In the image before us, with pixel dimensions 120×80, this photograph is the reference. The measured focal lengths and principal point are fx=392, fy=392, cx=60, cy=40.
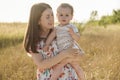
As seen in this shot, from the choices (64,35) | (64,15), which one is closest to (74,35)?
(64,35)

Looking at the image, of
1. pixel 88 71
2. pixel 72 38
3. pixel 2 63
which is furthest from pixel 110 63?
pixel 72 38

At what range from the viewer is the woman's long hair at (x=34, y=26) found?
3.34 metres

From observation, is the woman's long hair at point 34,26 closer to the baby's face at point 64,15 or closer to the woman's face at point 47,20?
the woman's face at point 47,20

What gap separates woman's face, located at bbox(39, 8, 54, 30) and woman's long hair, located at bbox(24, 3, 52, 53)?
0.11 feet

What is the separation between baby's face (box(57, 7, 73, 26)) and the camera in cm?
355

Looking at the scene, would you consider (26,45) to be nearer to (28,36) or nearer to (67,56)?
(28,36)

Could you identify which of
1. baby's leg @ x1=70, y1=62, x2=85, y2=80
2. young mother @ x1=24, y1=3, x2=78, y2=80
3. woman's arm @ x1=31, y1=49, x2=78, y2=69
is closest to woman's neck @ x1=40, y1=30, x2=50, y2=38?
young mother @ x1=24, y1=3, x2=78, y2=80

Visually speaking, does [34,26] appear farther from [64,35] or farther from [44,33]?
[64,35]

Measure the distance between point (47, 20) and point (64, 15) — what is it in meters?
0.31

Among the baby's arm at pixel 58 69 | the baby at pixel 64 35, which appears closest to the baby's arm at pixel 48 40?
the baby at pixel 64 35

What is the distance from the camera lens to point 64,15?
3.57 meters

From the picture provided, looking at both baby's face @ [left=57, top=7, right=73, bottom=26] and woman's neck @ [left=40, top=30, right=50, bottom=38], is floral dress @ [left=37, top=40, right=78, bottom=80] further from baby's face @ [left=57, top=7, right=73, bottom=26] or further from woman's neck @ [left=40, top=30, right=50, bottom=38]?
baby's face @ [left=57, top=7, right=73, bottom=26]

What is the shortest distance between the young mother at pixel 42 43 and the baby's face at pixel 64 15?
0.73ft

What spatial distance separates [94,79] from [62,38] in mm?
2716
